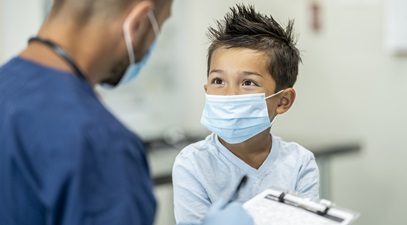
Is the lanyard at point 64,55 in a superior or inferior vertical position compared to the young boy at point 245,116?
superior

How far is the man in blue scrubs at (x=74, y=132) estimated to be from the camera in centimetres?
64

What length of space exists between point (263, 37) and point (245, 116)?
136mm

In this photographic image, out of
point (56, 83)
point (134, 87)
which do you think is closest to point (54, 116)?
point (56, 83)

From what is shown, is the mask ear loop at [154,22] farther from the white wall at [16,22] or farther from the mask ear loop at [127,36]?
the white wall at [16,22]

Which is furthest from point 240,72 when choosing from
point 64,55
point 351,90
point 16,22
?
point 351,90

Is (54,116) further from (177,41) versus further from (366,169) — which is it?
(366,169)

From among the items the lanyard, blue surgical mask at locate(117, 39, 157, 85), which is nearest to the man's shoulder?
blue surgical mask at locate(117, 39, 157, 85)

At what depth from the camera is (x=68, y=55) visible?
0.71 m

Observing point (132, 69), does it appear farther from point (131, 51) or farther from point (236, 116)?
point (236, 116)

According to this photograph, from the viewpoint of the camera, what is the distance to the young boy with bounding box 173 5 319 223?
0.87 metres

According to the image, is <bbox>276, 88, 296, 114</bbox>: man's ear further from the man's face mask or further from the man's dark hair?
the man's face mask

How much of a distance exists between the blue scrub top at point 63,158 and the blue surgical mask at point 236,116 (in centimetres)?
25

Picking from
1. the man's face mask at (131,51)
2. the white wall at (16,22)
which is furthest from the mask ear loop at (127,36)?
the white wall at (16,22)

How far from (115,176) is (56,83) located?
14 centimetres
